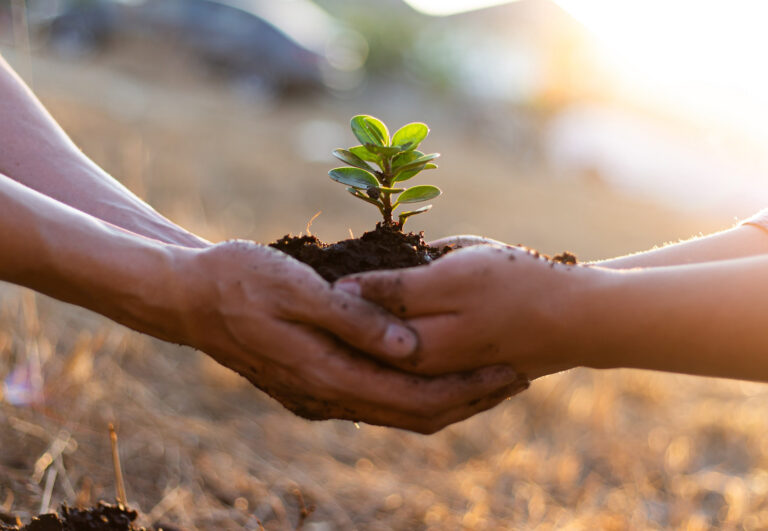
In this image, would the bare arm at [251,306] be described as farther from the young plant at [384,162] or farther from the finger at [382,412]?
the young plant at [384,162]

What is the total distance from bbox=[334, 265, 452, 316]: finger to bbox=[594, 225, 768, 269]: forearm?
2.24 ft

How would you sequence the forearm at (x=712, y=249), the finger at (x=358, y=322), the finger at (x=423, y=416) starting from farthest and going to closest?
the forearm at (x=712, y=249) → the finger at (x=423, y=416) → the finger at (x=358, y=322)

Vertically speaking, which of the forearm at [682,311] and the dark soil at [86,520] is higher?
the forearm at [682,311]

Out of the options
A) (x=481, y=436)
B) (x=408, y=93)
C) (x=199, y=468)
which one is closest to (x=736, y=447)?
(x=481, y=436)

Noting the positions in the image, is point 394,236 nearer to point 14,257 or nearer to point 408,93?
point 14,257

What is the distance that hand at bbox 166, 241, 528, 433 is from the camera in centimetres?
125

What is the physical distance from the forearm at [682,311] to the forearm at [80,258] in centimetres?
85

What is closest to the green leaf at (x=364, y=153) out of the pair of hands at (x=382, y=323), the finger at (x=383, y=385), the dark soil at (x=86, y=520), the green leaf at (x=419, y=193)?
the green leaf at (x=419, y=193)

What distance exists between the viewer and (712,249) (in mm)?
1731

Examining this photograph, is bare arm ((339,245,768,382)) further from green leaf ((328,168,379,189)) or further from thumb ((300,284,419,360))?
green leaf ((328,168,379,189))

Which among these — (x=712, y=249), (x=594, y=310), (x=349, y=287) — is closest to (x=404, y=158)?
(x=349, y=287)

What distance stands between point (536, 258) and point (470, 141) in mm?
13901

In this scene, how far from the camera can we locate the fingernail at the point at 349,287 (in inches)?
49.9

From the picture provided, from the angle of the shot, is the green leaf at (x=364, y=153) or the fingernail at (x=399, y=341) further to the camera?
the green leaf at (x=364, y=153)
